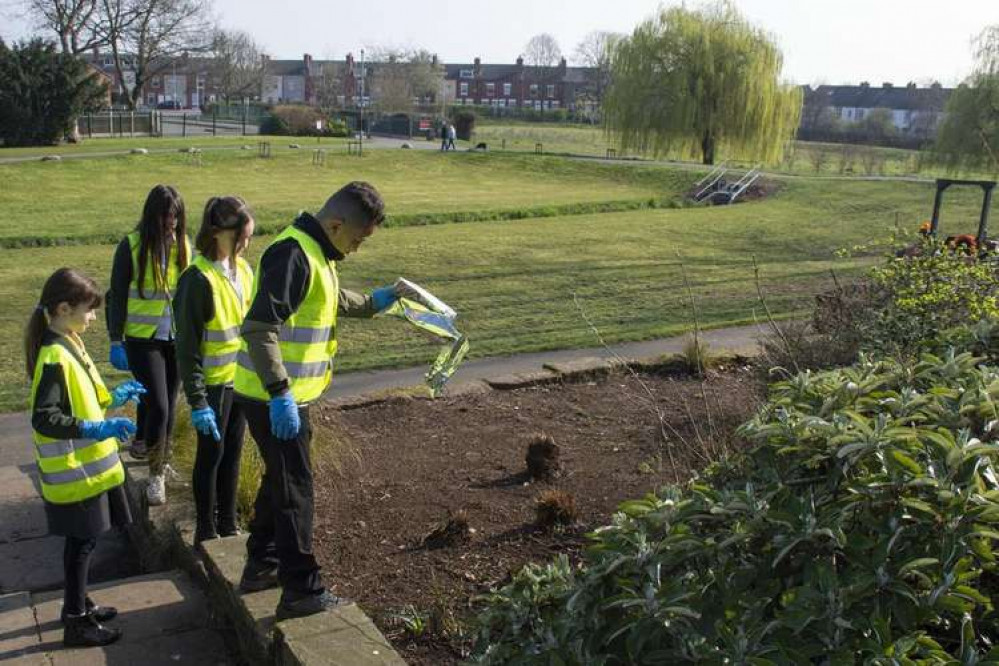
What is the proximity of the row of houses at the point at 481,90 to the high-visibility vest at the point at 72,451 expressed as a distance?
265 ft

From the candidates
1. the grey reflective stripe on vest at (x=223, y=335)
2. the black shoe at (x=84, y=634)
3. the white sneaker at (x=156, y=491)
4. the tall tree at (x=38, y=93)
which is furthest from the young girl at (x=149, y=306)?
the tall tree at (x=38, y=93)

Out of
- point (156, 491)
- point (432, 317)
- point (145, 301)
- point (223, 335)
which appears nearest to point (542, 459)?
point (432, 317)

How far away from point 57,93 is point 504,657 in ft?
125

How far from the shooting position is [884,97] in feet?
351

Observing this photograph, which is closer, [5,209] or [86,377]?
[86,377]

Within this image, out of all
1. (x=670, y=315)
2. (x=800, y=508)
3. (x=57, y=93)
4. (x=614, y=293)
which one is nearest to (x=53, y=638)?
(x=800, y=508)

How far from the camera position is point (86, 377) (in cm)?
428

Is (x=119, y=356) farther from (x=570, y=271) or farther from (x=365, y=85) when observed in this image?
(x=365, y=85)

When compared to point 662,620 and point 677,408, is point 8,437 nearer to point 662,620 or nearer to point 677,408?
point 677,408

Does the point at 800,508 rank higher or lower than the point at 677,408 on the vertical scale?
higher

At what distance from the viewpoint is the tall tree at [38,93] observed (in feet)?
114

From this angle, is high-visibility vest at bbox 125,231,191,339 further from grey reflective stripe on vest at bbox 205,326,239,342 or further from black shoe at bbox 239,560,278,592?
black shoe at bbox 239,560,278,592

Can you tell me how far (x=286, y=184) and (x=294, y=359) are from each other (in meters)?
27.2

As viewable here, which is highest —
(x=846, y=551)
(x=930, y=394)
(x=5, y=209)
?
(x=930, y=394)
